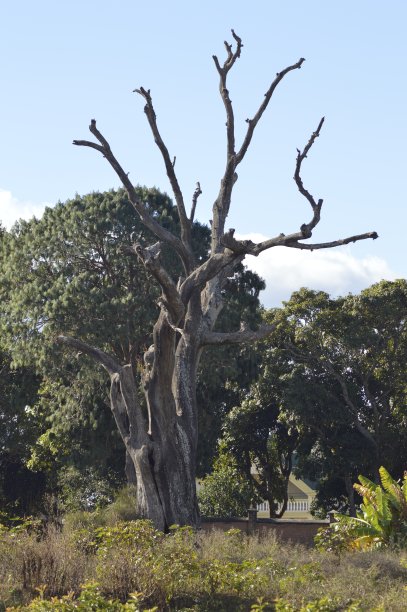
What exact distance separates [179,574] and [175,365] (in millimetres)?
8338

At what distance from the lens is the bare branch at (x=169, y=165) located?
2272 cm

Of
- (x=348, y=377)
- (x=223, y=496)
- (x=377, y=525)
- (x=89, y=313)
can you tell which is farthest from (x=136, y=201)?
(x=223, y=496)

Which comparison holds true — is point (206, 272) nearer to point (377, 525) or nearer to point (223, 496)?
point (377, 525)

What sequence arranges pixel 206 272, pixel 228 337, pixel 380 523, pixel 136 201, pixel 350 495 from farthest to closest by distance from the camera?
pixel 350 495 < pixel 136 201 < pixel 228 337 < pixel 206 272 < pixel 380 523

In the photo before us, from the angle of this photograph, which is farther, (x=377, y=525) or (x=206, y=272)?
(x=206, y=272)

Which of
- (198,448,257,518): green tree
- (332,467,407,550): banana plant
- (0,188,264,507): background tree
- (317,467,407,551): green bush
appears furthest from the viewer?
(198,448,257,518): green tree

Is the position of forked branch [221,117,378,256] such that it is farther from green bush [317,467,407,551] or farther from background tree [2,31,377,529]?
green bush [317,467,407,551]

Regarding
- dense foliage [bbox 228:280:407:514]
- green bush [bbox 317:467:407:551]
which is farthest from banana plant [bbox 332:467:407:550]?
dense foliage [bbox 228:280:407:514]

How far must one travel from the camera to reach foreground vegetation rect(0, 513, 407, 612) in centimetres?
1255

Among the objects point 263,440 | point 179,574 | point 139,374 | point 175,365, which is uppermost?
point 263,440

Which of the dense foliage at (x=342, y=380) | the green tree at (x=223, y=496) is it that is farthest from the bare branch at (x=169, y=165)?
the green tree at (x=223, y=496)

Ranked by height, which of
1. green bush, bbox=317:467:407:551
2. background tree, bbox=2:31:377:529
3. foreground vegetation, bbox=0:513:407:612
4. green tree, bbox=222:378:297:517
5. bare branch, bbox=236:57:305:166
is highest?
bare branch, bbox=236:57:305:166

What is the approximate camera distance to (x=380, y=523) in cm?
1853

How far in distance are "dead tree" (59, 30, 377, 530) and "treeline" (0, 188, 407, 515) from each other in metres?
10.1
